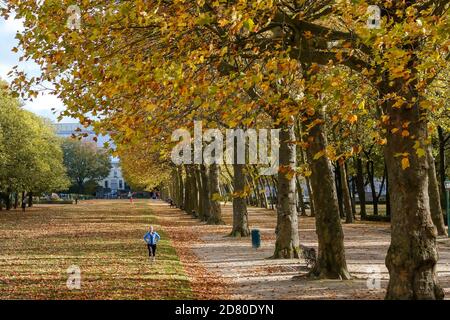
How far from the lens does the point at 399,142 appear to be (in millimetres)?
12523

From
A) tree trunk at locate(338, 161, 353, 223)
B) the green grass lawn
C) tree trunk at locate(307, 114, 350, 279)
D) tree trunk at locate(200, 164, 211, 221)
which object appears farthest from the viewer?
tree trunk at locate(200, 164, 211, 221)

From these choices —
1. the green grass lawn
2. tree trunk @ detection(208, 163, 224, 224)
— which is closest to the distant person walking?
the green grass lawn

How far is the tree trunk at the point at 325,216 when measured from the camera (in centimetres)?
1806

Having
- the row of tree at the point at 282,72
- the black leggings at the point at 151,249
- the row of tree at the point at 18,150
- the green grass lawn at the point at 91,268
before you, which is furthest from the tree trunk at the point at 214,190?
the row of tree at the point at 282,72

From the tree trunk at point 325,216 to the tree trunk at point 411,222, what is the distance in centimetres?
537

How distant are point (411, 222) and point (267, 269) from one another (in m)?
9.19

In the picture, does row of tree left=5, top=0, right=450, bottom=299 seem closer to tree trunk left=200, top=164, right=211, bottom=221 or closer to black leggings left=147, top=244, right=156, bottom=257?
black leggings left=147, top=244, right=156, bottom=257

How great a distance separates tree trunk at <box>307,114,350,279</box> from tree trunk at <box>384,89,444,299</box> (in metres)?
5.37

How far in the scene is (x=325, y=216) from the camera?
18.2 meters

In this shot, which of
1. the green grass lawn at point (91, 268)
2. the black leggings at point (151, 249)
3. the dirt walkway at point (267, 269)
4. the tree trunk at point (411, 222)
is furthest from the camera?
the black leggings at point (151, 249)

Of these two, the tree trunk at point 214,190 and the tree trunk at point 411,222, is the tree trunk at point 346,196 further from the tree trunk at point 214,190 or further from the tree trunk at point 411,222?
the tree trunk at point 411,222

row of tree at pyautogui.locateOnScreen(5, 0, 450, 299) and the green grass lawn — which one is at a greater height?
row of tree at pyautogui.locateOnScreen(5, 0, 450, 299)

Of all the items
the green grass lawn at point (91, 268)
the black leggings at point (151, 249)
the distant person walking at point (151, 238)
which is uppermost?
the distant person walking at point (151, 238)

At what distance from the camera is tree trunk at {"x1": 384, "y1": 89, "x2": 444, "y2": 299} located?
1246cm
